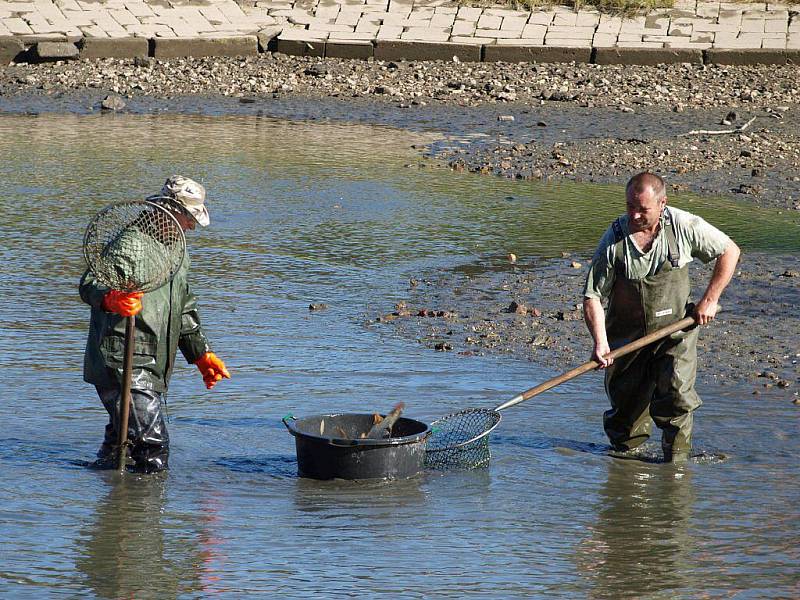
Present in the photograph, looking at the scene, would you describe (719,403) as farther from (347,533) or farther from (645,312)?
(347,533)

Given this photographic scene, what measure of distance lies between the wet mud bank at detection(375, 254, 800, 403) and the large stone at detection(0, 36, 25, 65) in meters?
11.8

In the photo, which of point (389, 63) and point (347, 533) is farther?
point (389, 63)

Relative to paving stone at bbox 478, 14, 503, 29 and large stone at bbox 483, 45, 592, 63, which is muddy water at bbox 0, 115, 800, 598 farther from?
paving stone at bbox 478, 14, 503, 29

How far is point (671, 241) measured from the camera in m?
6.23

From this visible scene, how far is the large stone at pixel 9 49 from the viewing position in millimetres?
19938

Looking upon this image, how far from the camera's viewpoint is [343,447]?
5.93 m

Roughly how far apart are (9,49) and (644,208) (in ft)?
51.9

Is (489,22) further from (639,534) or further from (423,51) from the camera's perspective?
(639,534)

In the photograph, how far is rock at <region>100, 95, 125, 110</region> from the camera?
17.6 m

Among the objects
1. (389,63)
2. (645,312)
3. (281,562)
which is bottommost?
(281,562)

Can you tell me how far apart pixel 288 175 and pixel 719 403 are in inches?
289

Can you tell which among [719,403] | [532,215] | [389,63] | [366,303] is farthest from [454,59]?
→ [719,403]

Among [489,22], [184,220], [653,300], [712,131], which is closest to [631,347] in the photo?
[653,300]

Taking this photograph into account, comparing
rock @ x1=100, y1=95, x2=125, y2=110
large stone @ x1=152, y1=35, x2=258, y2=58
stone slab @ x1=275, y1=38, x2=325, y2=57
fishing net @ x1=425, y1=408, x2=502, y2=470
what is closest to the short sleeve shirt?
fishing net @ x1=425, y1=408, x2=502, y2=470
